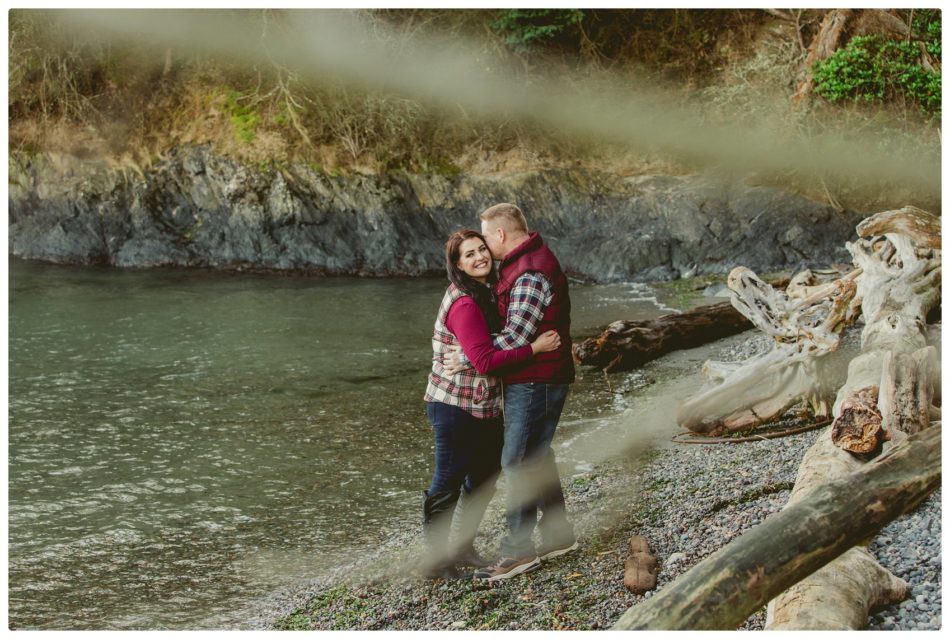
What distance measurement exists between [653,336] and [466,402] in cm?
762

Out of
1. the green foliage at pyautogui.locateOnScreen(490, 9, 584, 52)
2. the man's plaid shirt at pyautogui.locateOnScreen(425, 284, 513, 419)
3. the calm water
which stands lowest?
the calm water

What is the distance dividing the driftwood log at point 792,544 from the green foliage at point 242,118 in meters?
22.3

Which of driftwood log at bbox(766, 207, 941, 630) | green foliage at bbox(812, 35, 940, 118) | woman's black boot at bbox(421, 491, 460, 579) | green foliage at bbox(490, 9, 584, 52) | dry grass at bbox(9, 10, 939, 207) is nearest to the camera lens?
driftwood log at bbox(766, 207, 941, 630)

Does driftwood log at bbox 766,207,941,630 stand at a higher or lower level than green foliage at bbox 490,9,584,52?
lower

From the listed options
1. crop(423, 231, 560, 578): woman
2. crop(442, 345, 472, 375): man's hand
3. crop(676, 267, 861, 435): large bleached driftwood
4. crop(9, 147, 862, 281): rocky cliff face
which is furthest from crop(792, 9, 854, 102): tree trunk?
crop(442, 345, 472, 375): man's hand

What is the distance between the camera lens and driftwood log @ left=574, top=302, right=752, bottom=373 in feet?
39.8

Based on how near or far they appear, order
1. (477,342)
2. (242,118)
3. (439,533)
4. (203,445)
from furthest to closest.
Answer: (242,118) → (203,445) → (439,533) → (477,342)

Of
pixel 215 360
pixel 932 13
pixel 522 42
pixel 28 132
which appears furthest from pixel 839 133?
pixel 28 132

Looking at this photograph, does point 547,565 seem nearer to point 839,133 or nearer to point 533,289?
point 533,289

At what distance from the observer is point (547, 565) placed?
5.77 metres

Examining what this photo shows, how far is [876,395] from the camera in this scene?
21.8 ft

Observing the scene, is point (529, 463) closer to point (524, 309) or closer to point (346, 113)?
point (524, 309)

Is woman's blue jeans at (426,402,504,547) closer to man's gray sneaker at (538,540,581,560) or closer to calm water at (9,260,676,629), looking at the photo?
man's gray sneaker at (538,540,581,560)

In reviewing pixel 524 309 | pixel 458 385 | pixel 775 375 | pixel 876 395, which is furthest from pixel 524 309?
pixel 775 375
